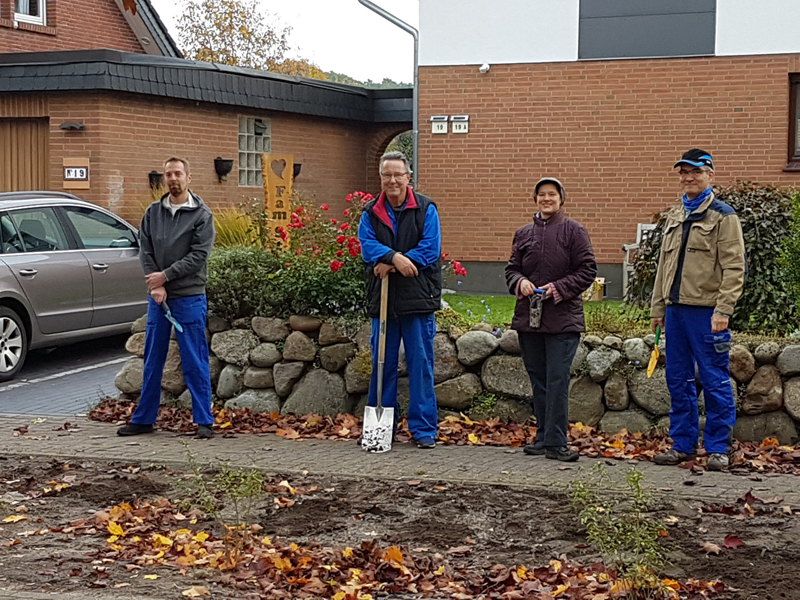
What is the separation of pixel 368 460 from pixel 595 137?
10942mm

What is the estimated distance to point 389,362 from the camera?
8.41 m

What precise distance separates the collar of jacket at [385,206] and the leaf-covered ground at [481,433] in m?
1.60

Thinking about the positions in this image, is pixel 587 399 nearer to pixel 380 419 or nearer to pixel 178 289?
pixel 380 419

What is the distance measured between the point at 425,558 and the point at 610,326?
3860 millimetres

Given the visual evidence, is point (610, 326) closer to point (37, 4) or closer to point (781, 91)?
point (781, 91)

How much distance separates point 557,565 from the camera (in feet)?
17.7

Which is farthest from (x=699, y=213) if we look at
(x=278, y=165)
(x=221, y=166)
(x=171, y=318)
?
(x=221, y=166)

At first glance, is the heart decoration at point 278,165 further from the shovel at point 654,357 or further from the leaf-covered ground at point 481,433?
the shovel at point 654,357

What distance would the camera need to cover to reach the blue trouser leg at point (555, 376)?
791 cm

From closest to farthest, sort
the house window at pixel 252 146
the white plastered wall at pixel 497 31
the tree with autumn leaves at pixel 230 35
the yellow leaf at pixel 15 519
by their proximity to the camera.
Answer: the yellow leaf at pixel 15 519 → the white plastered wall at pixel 497 31 → the house window at pixel 252 146 → the tree with autumn leaves at pixel 230 35

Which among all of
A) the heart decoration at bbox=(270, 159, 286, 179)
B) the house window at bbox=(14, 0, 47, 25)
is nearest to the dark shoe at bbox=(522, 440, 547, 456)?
the heart decoration at bbox=(270, 159, 286, 179)

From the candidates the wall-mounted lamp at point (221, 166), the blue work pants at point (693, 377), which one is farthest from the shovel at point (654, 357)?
the wall-mounted lamp at point (221, 166)

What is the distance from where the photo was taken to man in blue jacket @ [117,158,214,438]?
870 cm

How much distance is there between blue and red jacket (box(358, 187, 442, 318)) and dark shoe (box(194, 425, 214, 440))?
155cm
